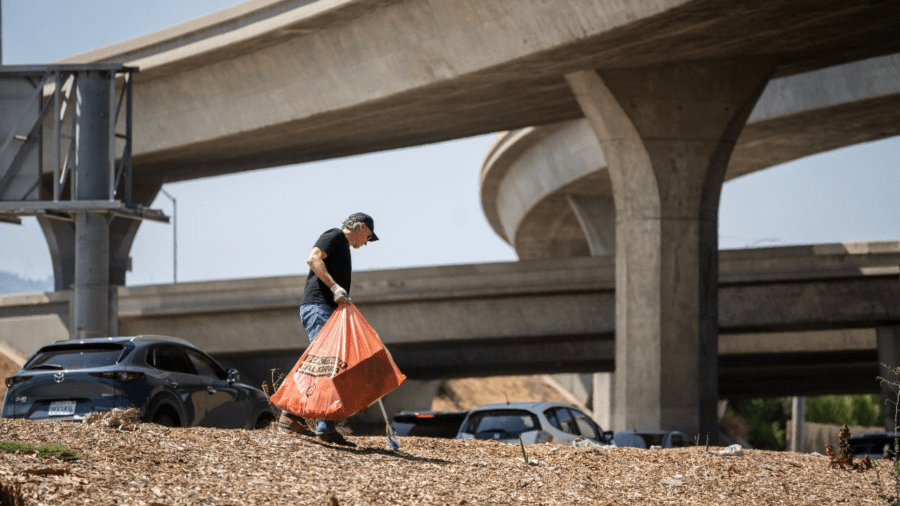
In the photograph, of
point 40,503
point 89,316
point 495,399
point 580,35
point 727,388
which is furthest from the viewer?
point 495,399

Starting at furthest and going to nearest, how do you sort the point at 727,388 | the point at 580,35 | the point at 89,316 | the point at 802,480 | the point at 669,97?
the point at 727,388
the point at 89,316
the point at 669,97
the point at 580,35
the point at 802,480

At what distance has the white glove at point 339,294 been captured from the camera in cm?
1148

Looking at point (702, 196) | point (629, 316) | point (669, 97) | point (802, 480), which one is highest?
point (669, 97)

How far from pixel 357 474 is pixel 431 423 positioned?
1203 centimetres

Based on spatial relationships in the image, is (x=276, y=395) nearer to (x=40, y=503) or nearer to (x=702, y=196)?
(x=40, y=503)

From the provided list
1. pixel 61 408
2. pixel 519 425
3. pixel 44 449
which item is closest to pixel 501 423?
pixel 519 425

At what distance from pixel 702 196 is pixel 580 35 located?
561cm

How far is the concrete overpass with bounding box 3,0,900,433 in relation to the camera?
25.0 meters

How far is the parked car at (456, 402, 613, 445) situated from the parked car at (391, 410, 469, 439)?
296 centimetres

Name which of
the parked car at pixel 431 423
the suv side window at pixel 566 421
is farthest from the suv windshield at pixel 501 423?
the parked car at pixel 431 423

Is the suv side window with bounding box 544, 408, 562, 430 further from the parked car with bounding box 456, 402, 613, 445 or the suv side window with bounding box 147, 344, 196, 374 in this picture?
the suv side window with bounding box 147, 344, 196, 374

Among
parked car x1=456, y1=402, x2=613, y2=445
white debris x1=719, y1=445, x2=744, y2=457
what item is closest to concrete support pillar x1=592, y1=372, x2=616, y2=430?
parked car x1=456, y1=402, x2=613, y2=445

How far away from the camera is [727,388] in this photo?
190ft

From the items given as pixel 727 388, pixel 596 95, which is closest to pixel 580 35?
pixel 596 95
